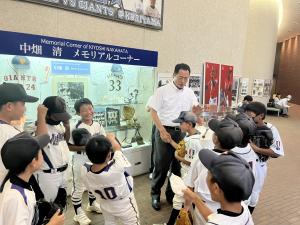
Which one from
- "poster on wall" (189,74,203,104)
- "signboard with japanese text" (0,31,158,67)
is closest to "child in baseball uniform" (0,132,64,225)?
"signboard with japanese text" (0,31,158,67)

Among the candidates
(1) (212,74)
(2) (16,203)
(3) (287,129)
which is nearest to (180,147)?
(2) (16,203)

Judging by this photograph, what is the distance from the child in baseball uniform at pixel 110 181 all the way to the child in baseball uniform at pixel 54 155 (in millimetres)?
287

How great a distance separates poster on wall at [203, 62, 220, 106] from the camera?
5543 mm

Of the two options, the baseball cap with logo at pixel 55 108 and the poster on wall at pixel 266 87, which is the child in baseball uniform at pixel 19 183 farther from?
the poster on wall at pixel 266 87

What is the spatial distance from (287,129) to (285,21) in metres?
9.56

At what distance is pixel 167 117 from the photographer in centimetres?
356

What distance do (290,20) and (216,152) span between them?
17.8 meters

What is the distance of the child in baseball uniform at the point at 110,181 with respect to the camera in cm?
203

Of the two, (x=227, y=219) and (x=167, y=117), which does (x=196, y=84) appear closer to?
(x=167, y=117)

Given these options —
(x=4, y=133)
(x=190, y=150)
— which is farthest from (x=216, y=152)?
(x=4, y=133)

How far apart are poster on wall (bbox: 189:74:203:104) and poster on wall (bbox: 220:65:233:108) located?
2.71 feet

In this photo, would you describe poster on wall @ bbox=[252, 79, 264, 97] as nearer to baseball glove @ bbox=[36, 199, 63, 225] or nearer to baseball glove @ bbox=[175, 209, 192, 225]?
baseball glove @ bbox=[175, 209, 192, 225]

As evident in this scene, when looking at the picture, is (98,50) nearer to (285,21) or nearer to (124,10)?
(124,10)

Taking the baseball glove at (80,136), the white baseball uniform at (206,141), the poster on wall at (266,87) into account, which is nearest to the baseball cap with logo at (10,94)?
the baseball glove at (80,136)
